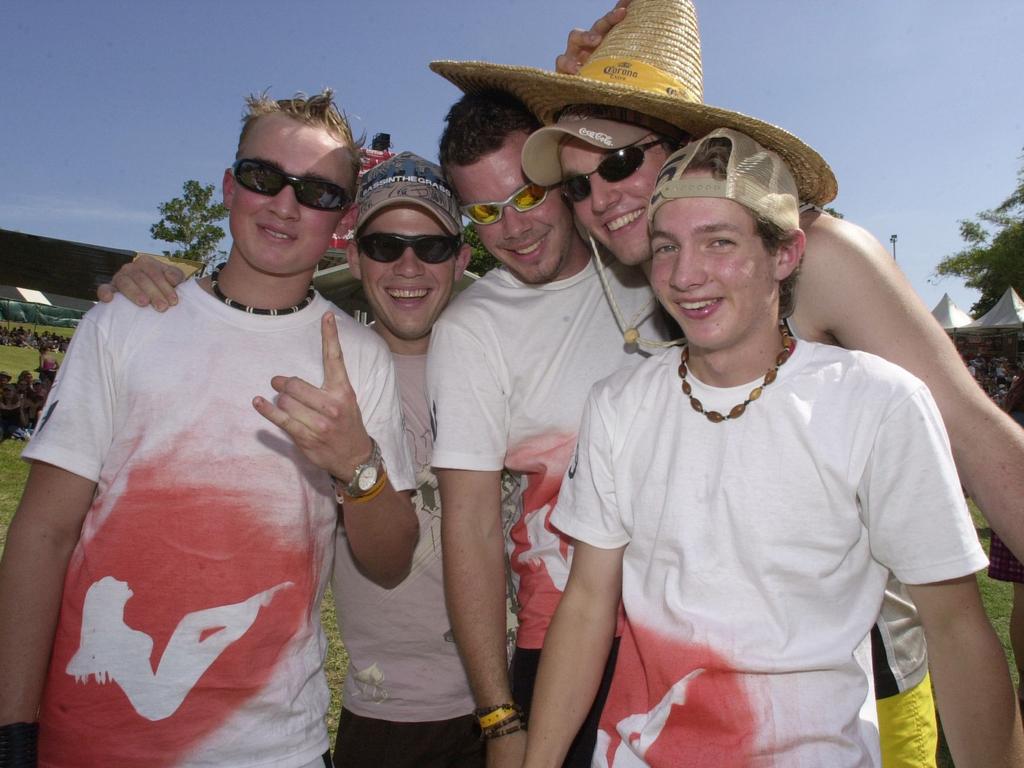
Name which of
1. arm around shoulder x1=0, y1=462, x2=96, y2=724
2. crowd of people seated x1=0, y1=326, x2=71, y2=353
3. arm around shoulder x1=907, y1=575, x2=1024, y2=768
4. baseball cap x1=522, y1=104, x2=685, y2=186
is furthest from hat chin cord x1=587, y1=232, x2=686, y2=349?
crowd of people seated x1=0, y1=326, x2=71, y2=353

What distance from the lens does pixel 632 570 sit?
6.53 feet

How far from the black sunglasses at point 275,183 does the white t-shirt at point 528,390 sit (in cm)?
62

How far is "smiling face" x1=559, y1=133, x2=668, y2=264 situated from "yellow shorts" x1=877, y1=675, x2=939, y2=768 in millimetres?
1692

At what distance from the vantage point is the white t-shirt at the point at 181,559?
2.02 meters

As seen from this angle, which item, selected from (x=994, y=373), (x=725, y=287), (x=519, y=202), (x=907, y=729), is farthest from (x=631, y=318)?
(x=994, y=373)

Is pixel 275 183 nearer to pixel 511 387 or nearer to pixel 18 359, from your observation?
pixel 511 387

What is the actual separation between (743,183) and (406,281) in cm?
157

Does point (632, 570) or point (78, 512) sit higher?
point (78, 512)

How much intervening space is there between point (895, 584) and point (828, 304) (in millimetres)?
947

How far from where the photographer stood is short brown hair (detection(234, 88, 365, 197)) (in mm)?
2617

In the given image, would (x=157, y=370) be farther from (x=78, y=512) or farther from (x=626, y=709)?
(x=626, y=709)

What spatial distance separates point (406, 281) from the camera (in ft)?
10.0


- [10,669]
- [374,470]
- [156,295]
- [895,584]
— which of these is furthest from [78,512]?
[895,584]

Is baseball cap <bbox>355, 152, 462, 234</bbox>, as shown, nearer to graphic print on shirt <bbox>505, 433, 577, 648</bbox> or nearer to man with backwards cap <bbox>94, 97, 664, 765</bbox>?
man with backwards cap <bbox>94, 97, 664, 765</bbox>
